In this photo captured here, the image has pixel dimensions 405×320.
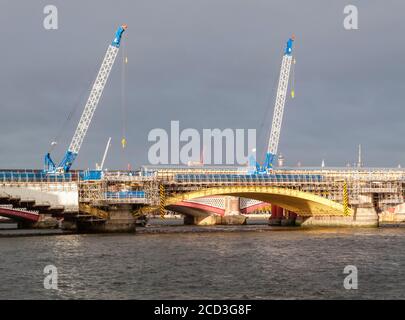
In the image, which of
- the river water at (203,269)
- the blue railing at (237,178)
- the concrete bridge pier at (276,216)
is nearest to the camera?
the river water at (203,269)

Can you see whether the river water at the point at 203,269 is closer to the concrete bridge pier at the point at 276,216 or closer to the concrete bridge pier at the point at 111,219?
the concrete bridge pier at the point at 111,219

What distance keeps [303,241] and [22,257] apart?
1634 inches

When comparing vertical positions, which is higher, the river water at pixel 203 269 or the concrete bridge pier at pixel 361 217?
the river water at pixel 203 269

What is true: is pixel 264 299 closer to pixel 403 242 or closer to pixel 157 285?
pixel 157 285

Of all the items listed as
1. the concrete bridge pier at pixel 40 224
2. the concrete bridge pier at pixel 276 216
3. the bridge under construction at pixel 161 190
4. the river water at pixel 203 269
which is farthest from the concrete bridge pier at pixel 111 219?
the concrete bridge pier at pixel 276 216

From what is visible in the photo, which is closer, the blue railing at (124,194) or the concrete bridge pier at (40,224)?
the blue railing at (124,194)

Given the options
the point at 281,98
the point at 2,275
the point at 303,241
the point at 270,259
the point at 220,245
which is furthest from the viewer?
the point at 281,98

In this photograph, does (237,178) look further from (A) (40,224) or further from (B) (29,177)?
(A) (40,224)

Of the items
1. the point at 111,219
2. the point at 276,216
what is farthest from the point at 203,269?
the point at 276,216

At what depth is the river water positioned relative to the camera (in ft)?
154

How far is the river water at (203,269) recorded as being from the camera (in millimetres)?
47000

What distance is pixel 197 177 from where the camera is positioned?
432 feet

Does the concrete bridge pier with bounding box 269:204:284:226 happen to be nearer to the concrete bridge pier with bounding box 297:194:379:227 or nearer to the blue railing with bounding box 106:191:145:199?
the concrete bridge pier with bounding box 297:194:379:227

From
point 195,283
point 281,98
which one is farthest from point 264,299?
point 281,98
